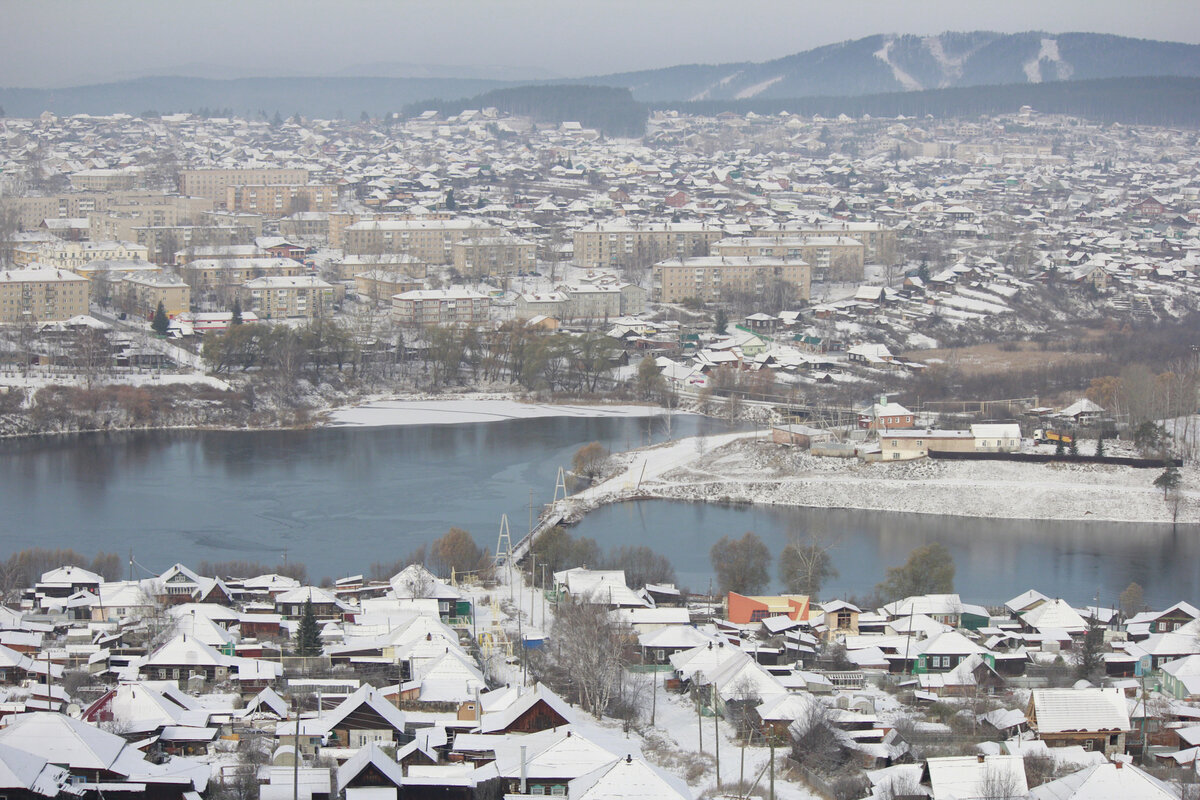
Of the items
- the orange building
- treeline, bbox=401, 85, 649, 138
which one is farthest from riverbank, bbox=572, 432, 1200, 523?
treeline, bbox=401, 85, 649, 138

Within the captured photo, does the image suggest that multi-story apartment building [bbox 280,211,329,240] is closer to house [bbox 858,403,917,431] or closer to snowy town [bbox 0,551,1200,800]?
house [bbox 858,403,917,431]

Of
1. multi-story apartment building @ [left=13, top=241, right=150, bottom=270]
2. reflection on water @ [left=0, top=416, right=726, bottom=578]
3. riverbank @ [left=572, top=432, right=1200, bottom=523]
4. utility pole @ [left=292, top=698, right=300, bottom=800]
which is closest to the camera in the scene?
utility pole @ [left=292, top=698, right=300, bottom=800]

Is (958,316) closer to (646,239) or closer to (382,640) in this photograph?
(646,239)

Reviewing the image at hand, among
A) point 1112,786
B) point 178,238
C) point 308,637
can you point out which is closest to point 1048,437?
point 308,637

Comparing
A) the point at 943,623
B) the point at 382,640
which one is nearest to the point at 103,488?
the point at 382,640

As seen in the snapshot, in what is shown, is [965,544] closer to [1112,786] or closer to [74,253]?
[1112,786]

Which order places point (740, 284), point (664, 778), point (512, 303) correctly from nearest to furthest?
point (664, 778) < point (512, 303) < point (740, 284)

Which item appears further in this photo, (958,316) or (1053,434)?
(958,316)
